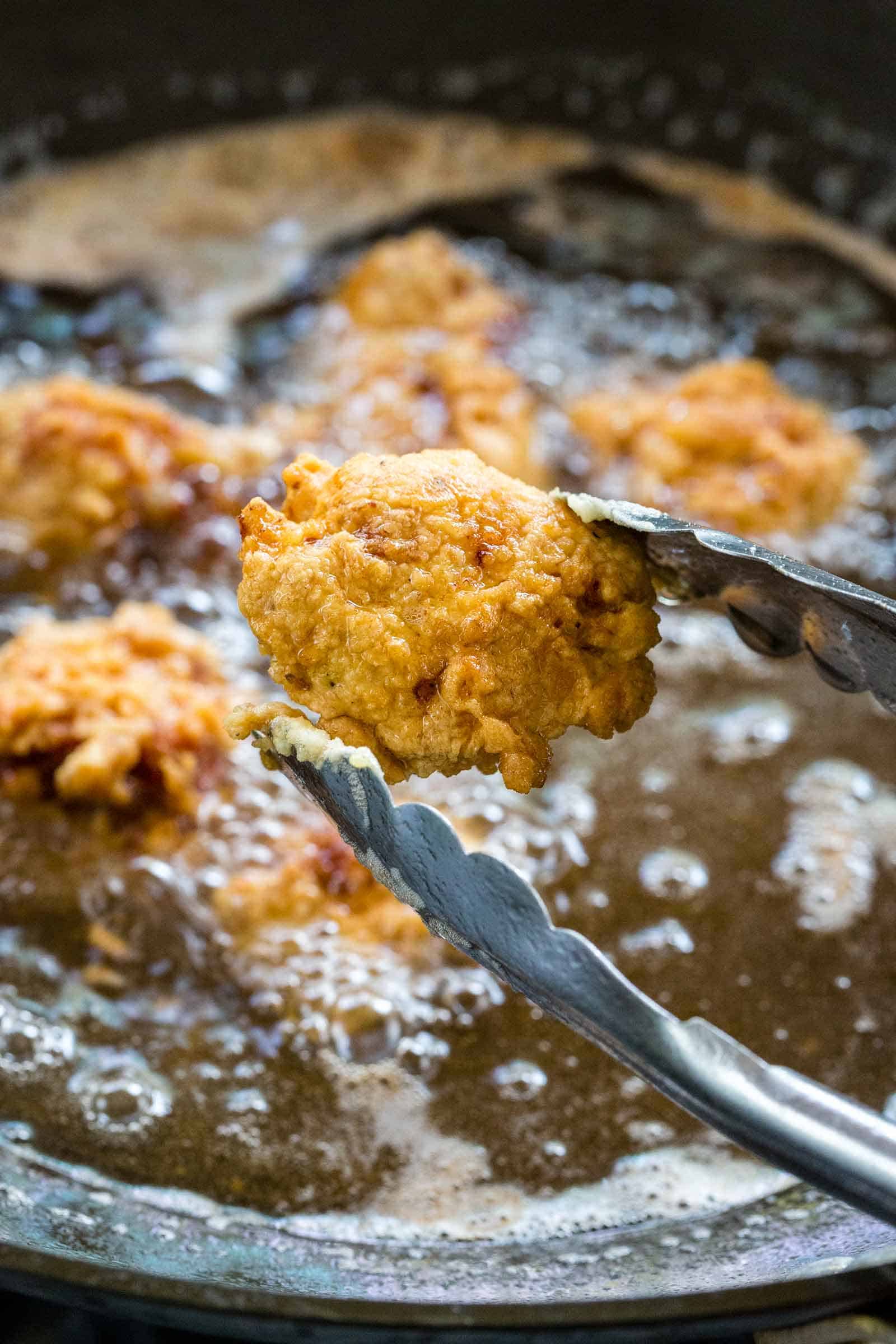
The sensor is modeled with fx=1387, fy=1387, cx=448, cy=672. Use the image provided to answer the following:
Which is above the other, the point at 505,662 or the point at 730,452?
the point at 505,662

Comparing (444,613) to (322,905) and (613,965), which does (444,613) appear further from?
(322,905)

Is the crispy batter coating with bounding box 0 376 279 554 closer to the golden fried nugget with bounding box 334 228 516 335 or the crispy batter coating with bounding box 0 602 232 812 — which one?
the crispy batter coating with bounding box 0 602 232 812

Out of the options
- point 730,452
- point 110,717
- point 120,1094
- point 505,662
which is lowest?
point 120,1094

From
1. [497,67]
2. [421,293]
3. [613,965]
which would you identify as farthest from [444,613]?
[497,67]

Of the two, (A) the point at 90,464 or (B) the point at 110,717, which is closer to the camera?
(B) the point at 110,717

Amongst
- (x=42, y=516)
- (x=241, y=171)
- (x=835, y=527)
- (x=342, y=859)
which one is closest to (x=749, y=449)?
(x=835, y=527)

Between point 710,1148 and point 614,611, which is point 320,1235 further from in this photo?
point 614,611

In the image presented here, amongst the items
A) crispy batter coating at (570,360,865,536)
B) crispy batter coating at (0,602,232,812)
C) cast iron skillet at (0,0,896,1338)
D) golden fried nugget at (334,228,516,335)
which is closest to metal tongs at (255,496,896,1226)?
crispy batter coating at (0,602,232,812)
